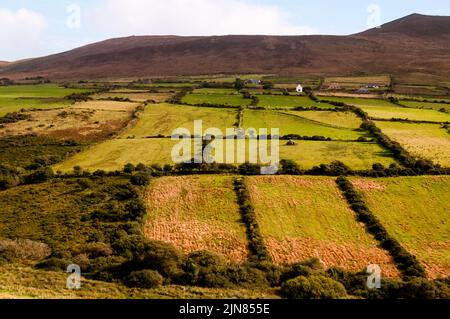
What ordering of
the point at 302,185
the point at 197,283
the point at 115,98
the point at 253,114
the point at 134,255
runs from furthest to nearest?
1. the point at 115,98
2. the point at 253,114
3. the point at 302,185
4. the point at 134,255
5. the point at 197,283

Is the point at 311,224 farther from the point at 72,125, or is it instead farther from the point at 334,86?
the point at 334,86

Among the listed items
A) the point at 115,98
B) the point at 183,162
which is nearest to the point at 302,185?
the point at 183,162

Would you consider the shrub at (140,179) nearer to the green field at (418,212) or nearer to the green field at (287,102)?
the green field at (418,212)

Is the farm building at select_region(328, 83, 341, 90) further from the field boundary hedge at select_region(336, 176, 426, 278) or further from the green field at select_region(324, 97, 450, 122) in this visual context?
the field boundary hedge at select_region(336, 176, 426, 278)

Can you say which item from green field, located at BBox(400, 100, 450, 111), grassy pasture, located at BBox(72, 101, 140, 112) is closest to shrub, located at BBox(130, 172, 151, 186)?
grassy pasture, located at BBox(72, 101, 140, 112)

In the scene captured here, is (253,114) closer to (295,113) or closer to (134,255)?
(295,113)

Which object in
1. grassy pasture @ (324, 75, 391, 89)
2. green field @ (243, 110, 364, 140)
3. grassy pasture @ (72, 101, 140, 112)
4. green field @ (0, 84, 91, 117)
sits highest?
grassy pasture @ (324, 75, 391, 89)
